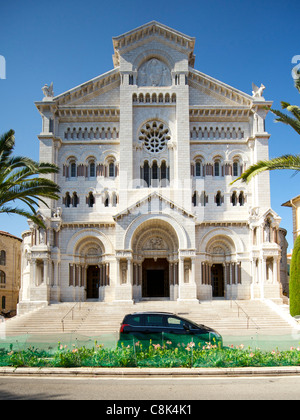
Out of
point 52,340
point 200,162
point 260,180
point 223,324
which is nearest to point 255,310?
point 223,324

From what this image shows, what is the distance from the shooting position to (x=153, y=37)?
38.7 meters

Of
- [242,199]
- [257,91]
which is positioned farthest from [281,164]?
[257,91]

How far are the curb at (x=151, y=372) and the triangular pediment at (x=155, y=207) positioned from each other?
20039 mm

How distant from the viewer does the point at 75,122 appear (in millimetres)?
38438

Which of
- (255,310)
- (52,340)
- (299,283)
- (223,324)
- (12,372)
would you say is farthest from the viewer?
(255,310)

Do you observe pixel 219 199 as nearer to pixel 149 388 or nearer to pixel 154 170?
pixel 154 170

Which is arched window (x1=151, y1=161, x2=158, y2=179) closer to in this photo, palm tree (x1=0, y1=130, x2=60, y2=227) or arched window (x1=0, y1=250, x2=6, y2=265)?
palm tree (x1=0, y1=130, x2=60, y2=227)

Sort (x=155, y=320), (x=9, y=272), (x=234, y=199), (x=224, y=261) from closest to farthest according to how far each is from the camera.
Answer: (x=155, y=320) < (x=224, y=261) < (x=234, y=199) < (x=9, y=272)

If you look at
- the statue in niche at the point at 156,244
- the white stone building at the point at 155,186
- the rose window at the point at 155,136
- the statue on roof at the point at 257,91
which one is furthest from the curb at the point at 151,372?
the statue on roof at the point at 257,91

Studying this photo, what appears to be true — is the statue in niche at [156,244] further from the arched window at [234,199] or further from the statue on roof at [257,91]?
the statue on roof at [257,91]

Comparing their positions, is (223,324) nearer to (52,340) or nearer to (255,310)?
(255,310)

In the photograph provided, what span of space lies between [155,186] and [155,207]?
122 inches

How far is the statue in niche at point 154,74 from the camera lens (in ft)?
127

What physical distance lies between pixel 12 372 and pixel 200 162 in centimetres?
2612
